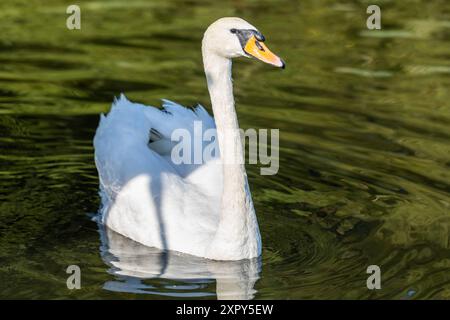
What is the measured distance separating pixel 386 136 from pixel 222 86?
382cm

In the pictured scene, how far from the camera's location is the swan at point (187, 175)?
841cm

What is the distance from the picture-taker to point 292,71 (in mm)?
14125

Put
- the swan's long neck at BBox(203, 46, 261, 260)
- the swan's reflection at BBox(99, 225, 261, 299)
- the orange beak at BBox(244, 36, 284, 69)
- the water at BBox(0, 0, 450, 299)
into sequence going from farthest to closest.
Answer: the swan's long neck at BBox(203, 46, 261, 260)
the water at BBox(0, 0, 450, 299)
the orange beak at BBox(244, 36, 284, 69)
the swan's reflection at BBox(99, 225, 261, 299)

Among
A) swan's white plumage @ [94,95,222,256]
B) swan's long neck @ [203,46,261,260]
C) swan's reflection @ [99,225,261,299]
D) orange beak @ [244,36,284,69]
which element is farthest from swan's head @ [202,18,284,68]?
swan's reflection @ [99,225,261,299]

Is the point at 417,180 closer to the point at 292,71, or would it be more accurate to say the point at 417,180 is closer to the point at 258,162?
the point at 258,162

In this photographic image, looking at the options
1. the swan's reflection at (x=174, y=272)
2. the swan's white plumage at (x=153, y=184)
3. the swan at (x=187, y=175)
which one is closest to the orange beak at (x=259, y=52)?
the swan at (x=187, y=175)

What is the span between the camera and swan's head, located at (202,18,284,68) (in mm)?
8164

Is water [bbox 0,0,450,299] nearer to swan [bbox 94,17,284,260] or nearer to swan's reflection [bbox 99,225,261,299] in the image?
swan's reflection [bbox 99,225,261,299]

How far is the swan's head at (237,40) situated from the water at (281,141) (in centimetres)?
170

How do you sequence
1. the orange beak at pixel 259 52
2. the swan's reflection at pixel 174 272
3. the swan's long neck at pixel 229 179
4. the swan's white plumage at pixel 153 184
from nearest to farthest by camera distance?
the swan's reflection at pixel 174 272 → the orange beak at pixel 259 52 → the swan's long neck at pixel 229 179 → the swan's white plumage at pixel 153 184

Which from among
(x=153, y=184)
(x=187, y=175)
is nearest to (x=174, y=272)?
(x=153, y=184)

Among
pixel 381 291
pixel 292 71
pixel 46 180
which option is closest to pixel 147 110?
pixel 46 180

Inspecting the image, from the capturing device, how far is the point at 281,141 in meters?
11.6

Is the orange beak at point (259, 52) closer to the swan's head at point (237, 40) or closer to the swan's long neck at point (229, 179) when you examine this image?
the swan's head at point (237, 40)
